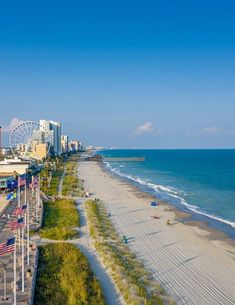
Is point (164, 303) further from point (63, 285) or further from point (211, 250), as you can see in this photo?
point (211, 250)

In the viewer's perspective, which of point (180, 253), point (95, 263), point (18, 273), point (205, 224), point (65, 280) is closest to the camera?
point (65, 280)

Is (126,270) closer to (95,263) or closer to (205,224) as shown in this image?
(95,263)

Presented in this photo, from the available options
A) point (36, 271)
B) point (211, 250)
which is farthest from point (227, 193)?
point (36, 271)

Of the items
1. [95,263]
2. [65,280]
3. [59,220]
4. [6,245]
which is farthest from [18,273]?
[59,220]

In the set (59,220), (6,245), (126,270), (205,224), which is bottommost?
(205,224)

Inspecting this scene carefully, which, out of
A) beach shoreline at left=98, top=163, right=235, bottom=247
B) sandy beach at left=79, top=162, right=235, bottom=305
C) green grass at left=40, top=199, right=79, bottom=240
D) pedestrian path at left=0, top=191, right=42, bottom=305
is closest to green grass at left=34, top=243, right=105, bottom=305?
pedestrian path at left=0, top=191, right=42, bottom=305

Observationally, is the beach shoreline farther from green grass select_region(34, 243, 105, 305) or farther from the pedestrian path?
the pedestrian path
